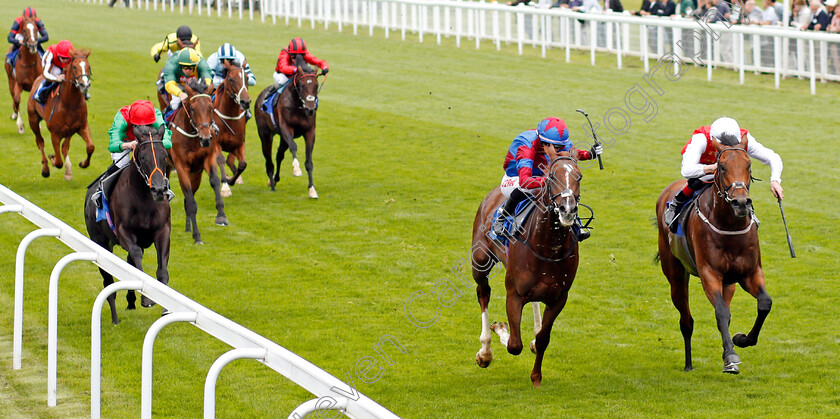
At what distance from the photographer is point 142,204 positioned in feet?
27.0

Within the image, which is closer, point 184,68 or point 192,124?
point 192,124

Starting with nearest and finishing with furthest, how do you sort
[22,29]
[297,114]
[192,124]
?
1. [192,124]
2. [297,114]
3. [22,29]

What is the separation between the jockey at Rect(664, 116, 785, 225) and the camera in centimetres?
679

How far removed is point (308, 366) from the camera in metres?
3.91

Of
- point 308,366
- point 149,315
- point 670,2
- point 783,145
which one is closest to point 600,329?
point 149,315

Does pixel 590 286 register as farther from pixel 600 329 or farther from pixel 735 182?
pixel 735 182

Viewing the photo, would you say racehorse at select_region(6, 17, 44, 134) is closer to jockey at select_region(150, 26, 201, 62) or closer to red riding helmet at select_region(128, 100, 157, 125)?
jockey at select_region(150, 26, 201, 62)

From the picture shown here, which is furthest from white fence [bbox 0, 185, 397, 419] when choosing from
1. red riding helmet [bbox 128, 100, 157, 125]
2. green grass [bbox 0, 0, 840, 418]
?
red riding helmet [bbox 128, 100, 157, 125]

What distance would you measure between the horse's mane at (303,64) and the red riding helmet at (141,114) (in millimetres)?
5157

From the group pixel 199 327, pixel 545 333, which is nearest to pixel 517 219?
pixel 545 333

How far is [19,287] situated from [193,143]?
4826mm

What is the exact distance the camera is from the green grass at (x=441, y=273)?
684 centimetres

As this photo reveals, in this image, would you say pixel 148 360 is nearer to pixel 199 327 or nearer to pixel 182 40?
pixel 199 327

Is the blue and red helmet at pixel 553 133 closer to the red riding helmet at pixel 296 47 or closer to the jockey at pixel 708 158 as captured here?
the jockey at pixel 708 158
